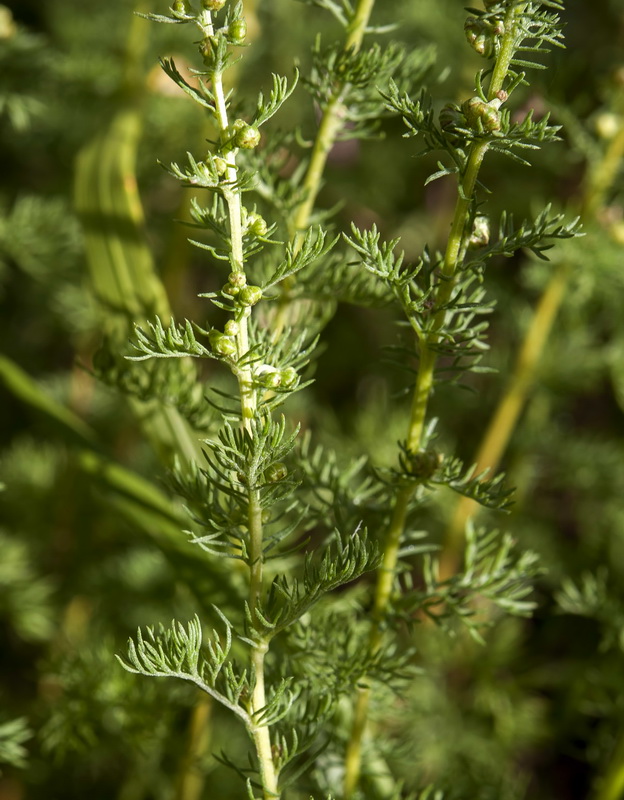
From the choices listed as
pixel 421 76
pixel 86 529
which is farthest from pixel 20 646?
pixel 421 76

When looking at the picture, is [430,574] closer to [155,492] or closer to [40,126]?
[155,492]

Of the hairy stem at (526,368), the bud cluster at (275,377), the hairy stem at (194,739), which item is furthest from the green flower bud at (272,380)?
the hairy stem at (526,368)

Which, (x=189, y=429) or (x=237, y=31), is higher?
(x=237, y=31)

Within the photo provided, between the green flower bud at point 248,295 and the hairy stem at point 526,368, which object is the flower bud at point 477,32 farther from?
the hairy stem at point 526,368

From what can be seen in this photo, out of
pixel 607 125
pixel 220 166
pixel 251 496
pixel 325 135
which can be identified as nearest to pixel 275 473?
pixel 251 496

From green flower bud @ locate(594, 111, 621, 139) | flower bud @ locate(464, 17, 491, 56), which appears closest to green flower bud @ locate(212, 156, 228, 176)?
flower bud @ locate(464, 17, 491, 56)

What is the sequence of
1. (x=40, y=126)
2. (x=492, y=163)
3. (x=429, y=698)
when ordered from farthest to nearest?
(x=492, y=163)
(x=40, y=126)
(x=429, y=698)

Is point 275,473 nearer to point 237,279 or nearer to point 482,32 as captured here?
point 237,279
